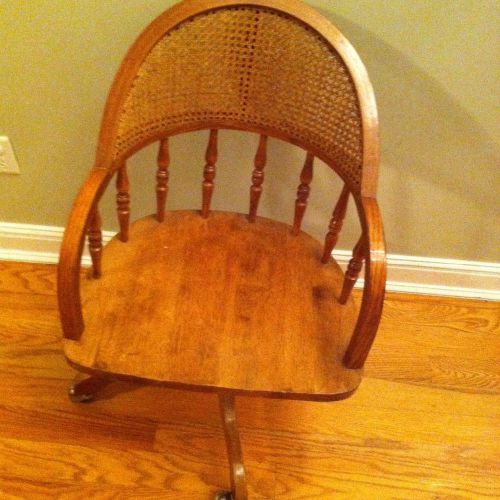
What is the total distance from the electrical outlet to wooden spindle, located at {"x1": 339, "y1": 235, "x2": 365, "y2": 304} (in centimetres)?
92

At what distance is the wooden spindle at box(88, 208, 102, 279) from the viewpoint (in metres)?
0.92

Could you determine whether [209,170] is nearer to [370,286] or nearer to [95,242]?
[95,242]

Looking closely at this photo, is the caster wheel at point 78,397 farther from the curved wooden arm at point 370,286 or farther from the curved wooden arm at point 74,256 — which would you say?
the curved wooden arm at point 370,286

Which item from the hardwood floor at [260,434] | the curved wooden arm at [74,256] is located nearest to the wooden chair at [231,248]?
the curved wooden arm at [74,256]

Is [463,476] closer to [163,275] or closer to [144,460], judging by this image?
[144,460]

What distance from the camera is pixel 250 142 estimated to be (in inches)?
47.8

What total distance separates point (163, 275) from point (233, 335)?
7.7 inches

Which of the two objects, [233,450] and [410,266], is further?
[410,266]

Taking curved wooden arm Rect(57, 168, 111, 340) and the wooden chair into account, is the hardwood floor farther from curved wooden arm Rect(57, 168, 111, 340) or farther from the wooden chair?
curved wooden arm Rect(57, 168, 111, 340)

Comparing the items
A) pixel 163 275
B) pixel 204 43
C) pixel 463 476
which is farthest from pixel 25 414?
pixel 463 476

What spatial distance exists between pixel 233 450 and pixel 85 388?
40 centimetres

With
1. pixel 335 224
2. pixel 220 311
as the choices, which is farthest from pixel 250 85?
pixel 220 311

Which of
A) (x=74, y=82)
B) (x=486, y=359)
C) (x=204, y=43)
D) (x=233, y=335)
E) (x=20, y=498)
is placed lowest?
(x=20, y=498)

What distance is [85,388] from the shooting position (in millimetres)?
1239
